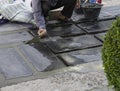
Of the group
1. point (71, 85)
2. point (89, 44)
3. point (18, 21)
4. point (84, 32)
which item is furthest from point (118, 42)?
point (18, 21)

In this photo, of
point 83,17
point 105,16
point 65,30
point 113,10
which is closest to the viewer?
point 65,30

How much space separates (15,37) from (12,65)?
108 centimetres

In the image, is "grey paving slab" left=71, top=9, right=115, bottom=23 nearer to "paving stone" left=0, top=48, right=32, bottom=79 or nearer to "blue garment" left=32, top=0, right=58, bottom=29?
"blue garment" left=32, top=0, right=58, bottom=29

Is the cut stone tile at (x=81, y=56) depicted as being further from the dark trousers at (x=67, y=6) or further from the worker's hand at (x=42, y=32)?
the dark trousers at (x=67, y=6)

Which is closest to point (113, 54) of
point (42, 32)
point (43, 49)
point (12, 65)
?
point (12, 65)

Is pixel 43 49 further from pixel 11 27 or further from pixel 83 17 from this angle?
pixel 83 17

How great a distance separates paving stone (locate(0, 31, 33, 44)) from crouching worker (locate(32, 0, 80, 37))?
0.24 m

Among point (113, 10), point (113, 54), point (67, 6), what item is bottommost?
point (113, 10)

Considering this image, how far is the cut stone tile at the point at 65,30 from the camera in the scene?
207 inches

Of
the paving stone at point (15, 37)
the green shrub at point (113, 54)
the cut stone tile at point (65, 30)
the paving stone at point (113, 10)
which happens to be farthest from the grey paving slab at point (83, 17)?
the green shrub at point (113, 54)

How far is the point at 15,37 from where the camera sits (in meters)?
5.15

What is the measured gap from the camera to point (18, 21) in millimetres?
5738

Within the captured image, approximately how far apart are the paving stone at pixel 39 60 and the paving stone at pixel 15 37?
38 centimetres

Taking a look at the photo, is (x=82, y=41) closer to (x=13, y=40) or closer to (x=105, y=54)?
(x=13, y=40)
